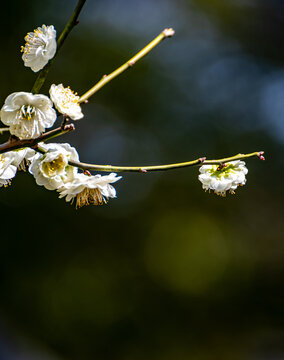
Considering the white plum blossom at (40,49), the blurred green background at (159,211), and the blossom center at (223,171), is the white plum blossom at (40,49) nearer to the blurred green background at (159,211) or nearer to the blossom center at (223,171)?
the blossom center at (223,171)

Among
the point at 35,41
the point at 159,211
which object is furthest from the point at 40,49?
the point at 159,211

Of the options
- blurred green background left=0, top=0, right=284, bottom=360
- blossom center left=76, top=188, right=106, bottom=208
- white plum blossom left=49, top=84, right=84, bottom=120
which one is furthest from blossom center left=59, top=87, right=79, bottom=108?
blurred green background left=0, top=0, right=284, bottom=360

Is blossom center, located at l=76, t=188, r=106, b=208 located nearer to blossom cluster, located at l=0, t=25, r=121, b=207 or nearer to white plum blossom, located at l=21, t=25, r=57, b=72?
blossom cluster, located at l=0, t=25, r=121, b=207

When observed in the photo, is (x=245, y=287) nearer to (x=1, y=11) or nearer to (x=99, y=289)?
(x=99, y=289)

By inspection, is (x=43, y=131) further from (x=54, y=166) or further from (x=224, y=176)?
(x=224, y=176)

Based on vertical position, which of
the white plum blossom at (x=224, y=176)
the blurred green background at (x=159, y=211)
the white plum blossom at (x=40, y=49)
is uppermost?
the blurred green background at (x=159, y=211)

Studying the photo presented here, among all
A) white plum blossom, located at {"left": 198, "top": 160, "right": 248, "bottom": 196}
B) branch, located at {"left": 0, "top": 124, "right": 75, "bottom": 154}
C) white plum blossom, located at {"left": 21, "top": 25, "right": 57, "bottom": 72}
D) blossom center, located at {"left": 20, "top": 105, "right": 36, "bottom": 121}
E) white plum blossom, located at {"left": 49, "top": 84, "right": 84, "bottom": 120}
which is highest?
white plum blossom, located at {"left": 198, "top": 160, "right": 248, "bottom": 196}

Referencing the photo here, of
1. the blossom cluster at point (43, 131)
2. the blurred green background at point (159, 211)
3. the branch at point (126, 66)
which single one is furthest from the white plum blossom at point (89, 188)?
the blurred green background at point (159, 211)
